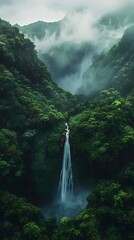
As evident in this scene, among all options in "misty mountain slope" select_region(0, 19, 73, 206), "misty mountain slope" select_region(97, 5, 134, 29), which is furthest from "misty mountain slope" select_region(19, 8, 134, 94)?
"misty mountain slope" select_region(0, 19, 73, 206)

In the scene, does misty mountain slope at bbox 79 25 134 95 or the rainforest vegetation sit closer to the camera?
the rainforest vegetation

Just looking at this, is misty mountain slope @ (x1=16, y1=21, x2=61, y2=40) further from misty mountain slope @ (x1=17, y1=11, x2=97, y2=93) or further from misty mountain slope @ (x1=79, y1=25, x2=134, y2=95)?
misty mountain slope @ (x1=79, y1=25, x2=134, y2=95)

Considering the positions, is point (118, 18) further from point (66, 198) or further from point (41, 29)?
point (66, 198)

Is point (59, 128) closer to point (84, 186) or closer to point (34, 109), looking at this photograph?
point (34, 109)

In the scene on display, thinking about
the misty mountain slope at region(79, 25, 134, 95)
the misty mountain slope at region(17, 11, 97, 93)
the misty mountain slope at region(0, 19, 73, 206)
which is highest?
the misty mountain slope at region(17, 11, 97, 93)

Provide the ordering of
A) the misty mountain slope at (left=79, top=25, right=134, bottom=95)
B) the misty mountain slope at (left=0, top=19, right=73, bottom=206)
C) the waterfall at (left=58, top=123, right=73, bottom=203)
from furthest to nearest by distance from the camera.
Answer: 1. the misty mountain slope at (left=79, top=25, right=134, bottom=95)
2. the waterfall at (left=58, top=123, right=73, bottom=203)
3. the misty mountain slope at (left=0, top=19, right=73, bottom=206)

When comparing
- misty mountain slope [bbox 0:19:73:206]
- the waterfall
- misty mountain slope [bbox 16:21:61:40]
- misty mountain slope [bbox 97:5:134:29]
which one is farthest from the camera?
misty mountain slope [bbox 16:21:61:40]

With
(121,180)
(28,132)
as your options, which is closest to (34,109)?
(28,132)
